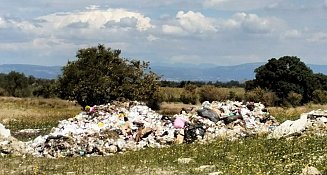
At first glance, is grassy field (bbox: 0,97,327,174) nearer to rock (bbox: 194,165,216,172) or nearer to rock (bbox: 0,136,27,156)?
rock (bbox: 194,165,216,172)

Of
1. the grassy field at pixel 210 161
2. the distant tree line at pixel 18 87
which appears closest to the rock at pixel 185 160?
the grassy field at pixel 210 161

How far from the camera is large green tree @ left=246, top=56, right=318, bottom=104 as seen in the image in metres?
60.7

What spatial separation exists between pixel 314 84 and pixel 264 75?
5.70 metres

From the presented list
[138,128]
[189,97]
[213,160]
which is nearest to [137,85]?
[138,128]

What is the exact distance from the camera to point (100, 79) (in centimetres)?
3881

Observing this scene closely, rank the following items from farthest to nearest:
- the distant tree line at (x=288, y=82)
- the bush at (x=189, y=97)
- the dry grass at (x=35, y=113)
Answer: the bush at (x=189, y=97)
the distant tree line at (x=288, y=82)
the dry grass at (x=35, y=113)

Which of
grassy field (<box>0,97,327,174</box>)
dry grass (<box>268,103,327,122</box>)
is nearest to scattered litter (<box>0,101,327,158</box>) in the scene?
grassy field (<box>0,97,327,174</box>)

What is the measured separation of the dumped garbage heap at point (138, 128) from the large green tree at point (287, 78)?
35276 millimetres

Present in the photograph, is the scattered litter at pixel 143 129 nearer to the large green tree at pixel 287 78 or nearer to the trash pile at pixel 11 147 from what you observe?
the trash pile at pixel 11 147

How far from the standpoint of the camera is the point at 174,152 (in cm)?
1730

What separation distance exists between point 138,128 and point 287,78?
139 feet

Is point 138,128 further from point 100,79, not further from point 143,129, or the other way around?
point 100,79

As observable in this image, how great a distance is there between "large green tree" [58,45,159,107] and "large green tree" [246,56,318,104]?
A: 75.6 ft

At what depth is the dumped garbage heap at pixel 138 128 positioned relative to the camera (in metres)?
20.3
